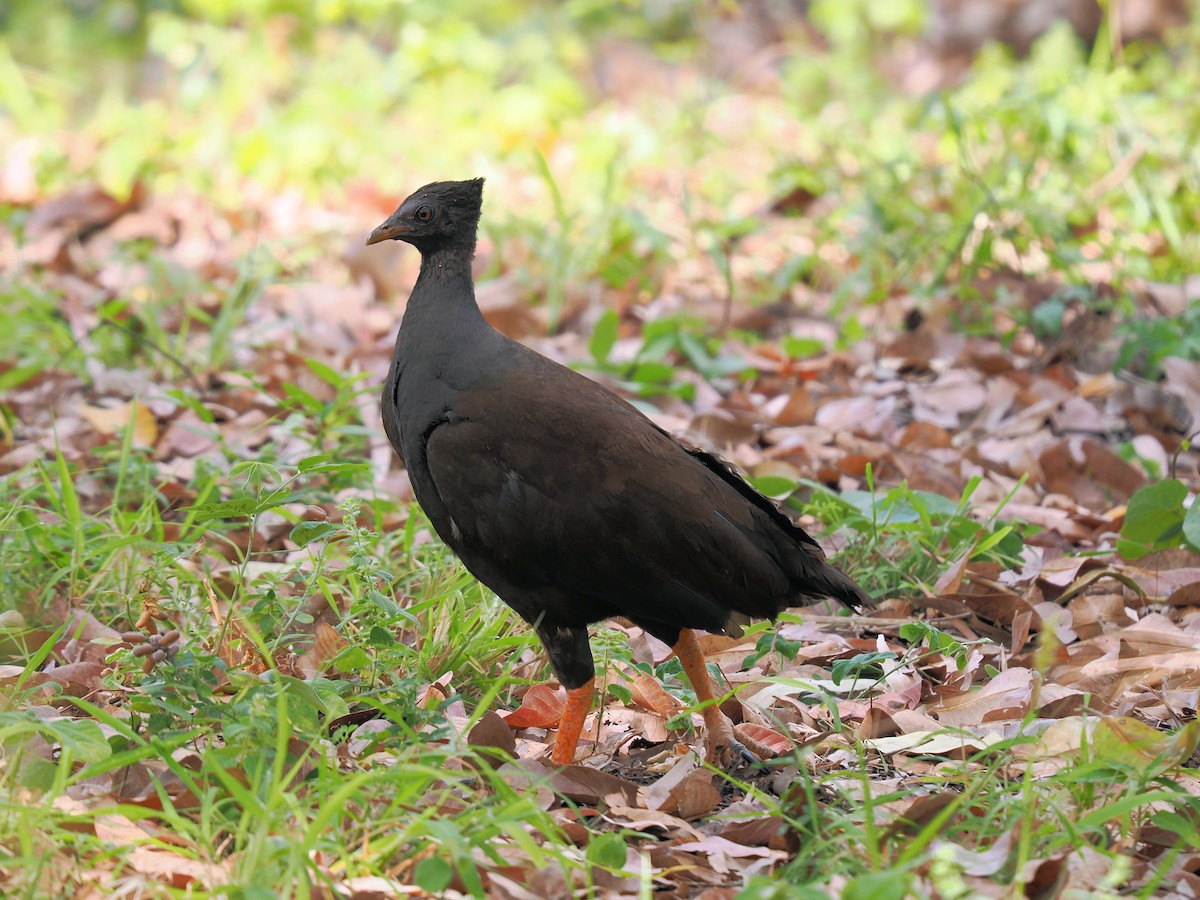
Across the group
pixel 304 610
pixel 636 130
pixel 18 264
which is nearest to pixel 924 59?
pixel 636 130

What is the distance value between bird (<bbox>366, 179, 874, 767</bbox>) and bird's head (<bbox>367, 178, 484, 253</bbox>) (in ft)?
0.73

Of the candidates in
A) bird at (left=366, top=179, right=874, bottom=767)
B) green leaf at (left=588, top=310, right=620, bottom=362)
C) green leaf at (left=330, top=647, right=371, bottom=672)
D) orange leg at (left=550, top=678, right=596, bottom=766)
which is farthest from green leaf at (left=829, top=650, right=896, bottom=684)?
green leaf at (left=588, top=310, right=620, bottom=362)

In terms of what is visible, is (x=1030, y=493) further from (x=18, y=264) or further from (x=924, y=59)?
(x=924, y=59)

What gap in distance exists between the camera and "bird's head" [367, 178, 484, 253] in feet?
11.5

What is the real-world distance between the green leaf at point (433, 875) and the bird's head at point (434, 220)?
1.73 m

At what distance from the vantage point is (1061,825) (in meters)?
2.69

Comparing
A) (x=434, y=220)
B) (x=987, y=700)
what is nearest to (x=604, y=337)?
(x=434, y=220)

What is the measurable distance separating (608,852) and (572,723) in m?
0.59

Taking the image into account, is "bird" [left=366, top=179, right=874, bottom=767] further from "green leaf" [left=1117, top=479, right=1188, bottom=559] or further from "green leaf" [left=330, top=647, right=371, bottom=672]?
"green leaf" [left=1117, top=479, right=1188, bottom=559]

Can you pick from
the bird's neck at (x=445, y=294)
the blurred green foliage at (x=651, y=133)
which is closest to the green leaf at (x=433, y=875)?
the bird's neck at (x=445, y=294)

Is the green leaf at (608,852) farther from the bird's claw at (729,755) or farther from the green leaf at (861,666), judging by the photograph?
the green leaf at (861,666)

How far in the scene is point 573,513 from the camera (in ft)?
10.2

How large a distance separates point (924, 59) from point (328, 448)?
793 centimetres

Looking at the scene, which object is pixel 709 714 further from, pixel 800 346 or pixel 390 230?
pixel 800 346
